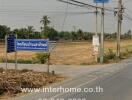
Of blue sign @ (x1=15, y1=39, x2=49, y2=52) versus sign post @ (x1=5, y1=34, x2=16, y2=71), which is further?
blue sign @ (x1=15, y1=39, x2=49, y2=52)

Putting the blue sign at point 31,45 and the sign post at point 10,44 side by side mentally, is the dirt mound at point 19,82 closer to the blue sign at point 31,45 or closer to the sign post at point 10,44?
the sign post at point 10,44

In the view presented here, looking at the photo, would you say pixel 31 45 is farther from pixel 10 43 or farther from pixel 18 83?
pixel 18 83

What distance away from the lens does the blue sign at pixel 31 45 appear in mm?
23172

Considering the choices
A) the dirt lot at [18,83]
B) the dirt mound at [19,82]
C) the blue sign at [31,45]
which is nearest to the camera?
the dirt lot at [18,83]

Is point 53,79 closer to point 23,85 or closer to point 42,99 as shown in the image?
point 23,85

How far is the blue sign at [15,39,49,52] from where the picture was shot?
2317 centimetres

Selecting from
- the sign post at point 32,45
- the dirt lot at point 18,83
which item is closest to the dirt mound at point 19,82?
the dirt lot at point 18,83

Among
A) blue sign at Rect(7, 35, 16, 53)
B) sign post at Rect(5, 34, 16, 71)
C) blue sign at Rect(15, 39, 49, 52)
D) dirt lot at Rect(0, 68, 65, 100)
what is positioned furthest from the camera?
blue sign at Rect(15, 39, 49, 52)

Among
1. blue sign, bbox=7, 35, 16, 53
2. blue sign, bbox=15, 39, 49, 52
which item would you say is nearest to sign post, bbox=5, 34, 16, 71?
blue sign, bbox=7, 35, 16, 53

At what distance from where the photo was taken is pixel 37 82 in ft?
61.4

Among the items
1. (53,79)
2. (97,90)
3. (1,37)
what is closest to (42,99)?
(97,90)

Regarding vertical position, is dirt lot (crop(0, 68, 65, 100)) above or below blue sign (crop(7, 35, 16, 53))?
below

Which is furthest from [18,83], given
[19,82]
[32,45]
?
[32,45]

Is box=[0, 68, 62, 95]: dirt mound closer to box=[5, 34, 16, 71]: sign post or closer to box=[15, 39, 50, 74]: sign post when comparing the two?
box=[5, 34, 16, 71]: sign post
